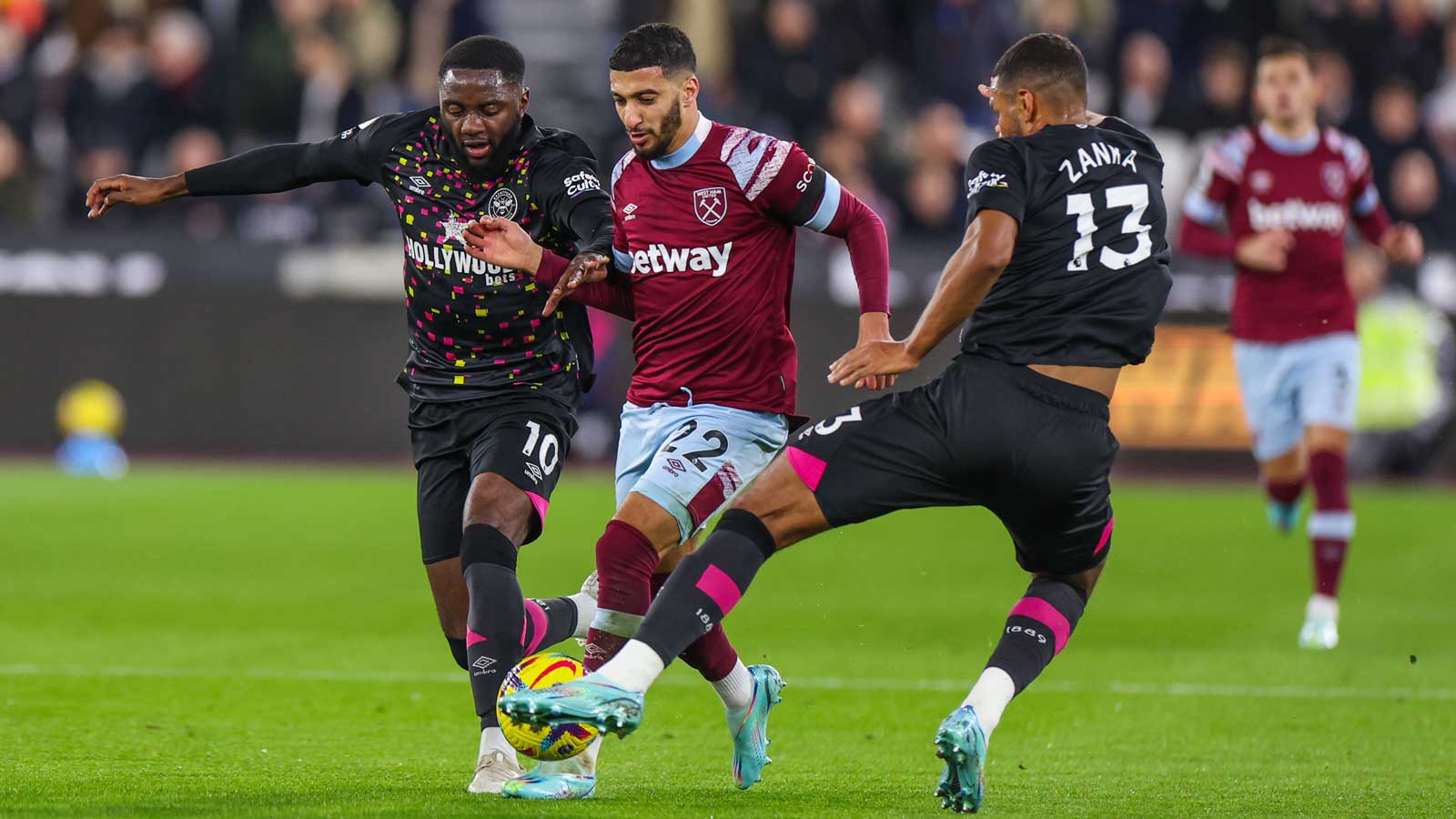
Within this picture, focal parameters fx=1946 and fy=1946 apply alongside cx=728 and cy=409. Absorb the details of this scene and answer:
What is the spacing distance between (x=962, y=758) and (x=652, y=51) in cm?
225

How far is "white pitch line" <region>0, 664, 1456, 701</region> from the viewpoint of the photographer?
7738mm

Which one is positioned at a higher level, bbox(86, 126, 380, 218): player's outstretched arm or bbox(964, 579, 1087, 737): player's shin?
bbox(86, 126, 380, 218): player's outstretched arm

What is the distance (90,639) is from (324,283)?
8995 millimetres

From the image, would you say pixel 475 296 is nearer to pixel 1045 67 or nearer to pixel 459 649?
pixel 459 649

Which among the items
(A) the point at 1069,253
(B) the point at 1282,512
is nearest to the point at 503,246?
(A) the point at 1069,253

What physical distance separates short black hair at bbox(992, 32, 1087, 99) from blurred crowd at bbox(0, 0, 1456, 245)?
12340 millimetres

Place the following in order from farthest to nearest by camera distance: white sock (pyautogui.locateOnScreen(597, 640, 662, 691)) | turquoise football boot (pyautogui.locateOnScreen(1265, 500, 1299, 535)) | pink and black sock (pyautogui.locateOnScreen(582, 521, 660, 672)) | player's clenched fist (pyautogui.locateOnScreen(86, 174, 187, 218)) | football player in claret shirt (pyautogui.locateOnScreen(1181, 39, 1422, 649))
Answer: turquoise football boot (pyautogui.locateOnScreen(1265, 500, 1299, 535)) → football player in claret shirt (pyautogui.locateOnScreen(1181, 39, 1422, 649)) → player's clenched fist (pyautogui.locateOnScreen(86, 174, 187, 218)) → pink and black sock (pyautogui.locateOnScreen(582, 521, 660, 672)) → white sock (pyautogui.locateOnScreen(597, 640, 662, 691))

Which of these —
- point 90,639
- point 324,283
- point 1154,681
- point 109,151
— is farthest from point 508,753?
point 109,151

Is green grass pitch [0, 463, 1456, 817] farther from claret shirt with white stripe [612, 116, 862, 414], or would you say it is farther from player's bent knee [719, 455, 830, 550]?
claret shirt with white stripe [612, 116, 862, 414]

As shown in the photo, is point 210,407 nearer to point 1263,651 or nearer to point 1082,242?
point 1263,651

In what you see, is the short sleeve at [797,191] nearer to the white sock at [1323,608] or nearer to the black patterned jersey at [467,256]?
the black patterned jersey at [467,256]

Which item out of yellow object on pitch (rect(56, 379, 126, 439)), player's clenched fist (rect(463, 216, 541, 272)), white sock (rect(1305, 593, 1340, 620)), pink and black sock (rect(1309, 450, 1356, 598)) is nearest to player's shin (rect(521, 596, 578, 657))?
player's clenched fist (rect(463, 216, 541, 272))

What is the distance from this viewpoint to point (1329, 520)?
9430 millimetres

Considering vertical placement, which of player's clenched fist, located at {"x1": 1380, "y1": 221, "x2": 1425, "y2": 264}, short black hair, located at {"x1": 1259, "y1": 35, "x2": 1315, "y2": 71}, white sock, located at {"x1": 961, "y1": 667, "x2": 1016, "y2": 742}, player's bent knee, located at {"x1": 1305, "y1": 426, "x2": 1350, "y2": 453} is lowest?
player's bent knee, located at {"x1": 1305, "y1": 426, "x2": 1350, "y2": 453}
